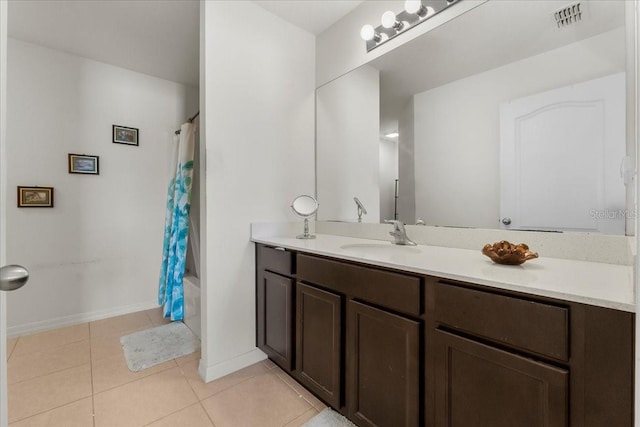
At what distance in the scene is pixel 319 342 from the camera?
1.43 m

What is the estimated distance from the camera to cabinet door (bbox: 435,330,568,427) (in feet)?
2.45

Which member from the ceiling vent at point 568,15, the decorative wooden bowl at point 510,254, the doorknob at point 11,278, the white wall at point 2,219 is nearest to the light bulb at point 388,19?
the ceiling vent at point 568,15

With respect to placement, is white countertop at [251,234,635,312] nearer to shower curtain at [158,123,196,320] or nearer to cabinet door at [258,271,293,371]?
cabinet door at [258,271,293,371]

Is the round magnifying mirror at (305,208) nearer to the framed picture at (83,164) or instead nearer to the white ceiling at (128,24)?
the white ceiling at (128,24)

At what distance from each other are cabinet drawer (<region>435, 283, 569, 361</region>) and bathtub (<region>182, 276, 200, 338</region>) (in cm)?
196

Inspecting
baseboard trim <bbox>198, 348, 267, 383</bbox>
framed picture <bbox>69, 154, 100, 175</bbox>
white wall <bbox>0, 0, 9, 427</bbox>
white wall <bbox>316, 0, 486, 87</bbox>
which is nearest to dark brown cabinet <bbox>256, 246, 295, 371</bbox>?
baseboard trim <bbox>198, 348, 267, 383</bbox>

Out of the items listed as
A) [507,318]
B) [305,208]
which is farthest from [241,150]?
[507,318]

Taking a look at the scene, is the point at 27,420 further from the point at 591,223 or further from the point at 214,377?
the point at 591,223

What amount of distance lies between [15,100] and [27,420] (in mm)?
2368

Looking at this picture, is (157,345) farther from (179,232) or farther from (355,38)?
(355,38)

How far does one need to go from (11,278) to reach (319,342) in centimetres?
120

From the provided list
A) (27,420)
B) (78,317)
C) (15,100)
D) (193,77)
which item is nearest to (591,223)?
(27,420)

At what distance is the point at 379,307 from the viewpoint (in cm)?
116

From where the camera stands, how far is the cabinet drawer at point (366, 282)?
1043 millimetres
